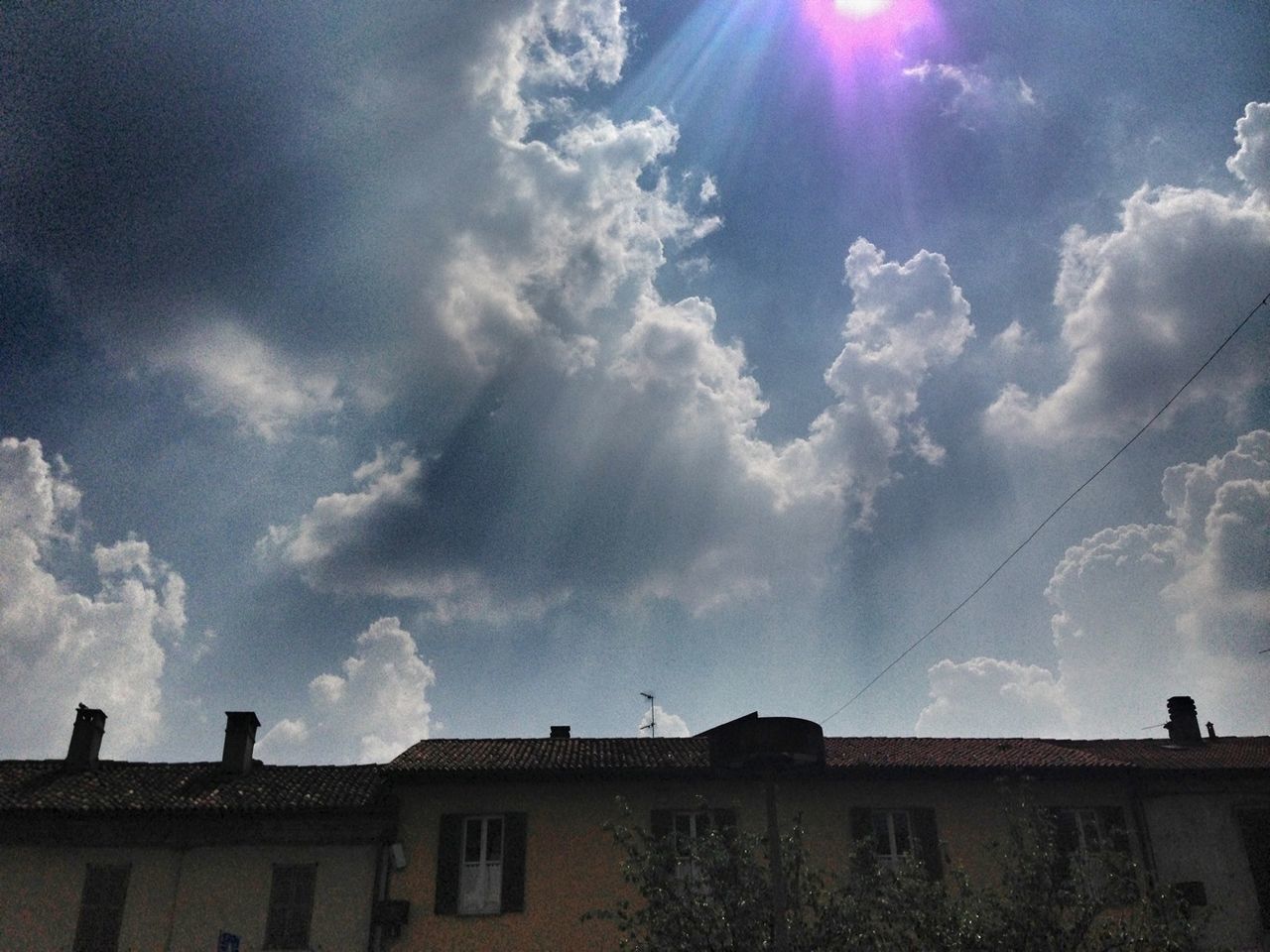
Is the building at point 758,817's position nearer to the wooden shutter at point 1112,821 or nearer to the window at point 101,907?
the wooden shutter at point 1112,821

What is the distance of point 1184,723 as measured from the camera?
2461cm

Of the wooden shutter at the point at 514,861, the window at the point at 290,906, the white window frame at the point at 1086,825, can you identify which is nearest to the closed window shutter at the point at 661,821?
the wooden shutter at the point at 514,861

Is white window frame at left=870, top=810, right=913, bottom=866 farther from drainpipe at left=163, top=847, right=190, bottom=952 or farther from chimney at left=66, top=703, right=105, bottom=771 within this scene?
chimney at left=66, top=703, right=105, bottom=771

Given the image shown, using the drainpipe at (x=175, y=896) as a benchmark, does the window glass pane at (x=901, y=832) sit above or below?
above

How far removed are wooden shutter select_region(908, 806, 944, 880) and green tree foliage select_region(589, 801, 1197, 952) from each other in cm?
478

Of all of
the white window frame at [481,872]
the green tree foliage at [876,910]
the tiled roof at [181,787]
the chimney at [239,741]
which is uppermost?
the chimney at [239,741]

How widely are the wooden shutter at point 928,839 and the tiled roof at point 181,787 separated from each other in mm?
10696

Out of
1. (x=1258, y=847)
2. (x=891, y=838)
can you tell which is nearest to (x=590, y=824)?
(x=891, y=838)

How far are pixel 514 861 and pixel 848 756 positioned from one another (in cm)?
708

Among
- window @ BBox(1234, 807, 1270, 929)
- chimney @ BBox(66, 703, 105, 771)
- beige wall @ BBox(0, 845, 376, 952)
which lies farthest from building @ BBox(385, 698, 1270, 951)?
chimney @ BBox(66, 703, 105, 771)

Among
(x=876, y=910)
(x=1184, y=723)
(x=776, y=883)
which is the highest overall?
(x=1184, y=723)

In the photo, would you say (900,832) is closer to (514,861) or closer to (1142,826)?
(1142,826)

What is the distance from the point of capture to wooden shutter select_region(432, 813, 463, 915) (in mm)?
18219

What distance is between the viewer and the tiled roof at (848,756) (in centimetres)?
1941
